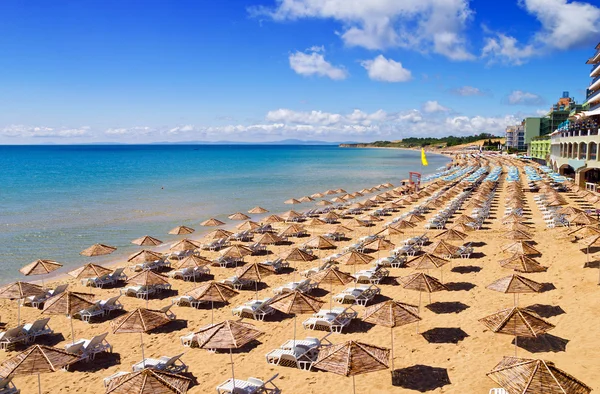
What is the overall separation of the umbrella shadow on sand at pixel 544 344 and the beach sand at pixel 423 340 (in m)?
0.02

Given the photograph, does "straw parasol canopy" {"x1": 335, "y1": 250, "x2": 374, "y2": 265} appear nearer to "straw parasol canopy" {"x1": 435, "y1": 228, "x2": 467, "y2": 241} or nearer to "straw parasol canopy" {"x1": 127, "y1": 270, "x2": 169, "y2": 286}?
"straw parasol canopy" {"x1": 435, "y1": 228, "x2": 467, "y2": 241}

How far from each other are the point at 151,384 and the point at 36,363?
9.33 feet

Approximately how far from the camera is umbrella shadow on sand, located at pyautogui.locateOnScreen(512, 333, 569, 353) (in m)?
10.6

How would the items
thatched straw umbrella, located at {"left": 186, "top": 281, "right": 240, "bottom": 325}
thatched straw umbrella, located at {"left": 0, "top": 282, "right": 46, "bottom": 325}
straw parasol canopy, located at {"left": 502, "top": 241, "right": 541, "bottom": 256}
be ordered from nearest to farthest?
1. thatched straw umbrella, located at {"left": 186, "top": 281, "right": 240, "bottom": 325}
2. thatched straw umbrella, located at {"left": 0, "top": 282, "right": 46, "bottom": 325}
3. straw parasol canopy, located at {"left": 502, "top": 241, "right": 541, "bottom": 256}

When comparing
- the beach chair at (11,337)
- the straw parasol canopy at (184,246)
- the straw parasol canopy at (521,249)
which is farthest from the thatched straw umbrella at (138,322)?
the straw parasol canopy at (521,249)

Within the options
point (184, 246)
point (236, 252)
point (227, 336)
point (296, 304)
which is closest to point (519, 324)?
point (296, 304)

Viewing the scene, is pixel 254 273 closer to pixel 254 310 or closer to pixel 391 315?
pixel 254 310

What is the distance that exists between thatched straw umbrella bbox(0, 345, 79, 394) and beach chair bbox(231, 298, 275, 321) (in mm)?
5208

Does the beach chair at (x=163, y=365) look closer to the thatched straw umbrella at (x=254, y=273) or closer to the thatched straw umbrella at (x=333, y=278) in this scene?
the thatched straw umbrella at (x=254, y=273)

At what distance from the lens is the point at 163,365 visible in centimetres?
1016

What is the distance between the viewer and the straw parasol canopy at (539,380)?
7.43m

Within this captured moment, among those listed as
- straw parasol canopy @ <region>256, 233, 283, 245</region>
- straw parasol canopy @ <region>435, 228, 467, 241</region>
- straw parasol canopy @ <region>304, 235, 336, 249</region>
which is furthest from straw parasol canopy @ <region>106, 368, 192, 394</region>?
straw parasol canopy @ <region>435, 228, 467, 241</region>

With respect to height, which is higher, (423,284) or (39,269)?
(423,284)

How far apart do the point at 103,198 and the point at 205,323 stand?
3900 centimetres
